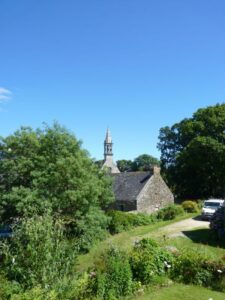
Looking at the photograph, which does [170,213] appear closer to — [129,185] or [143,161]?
[129,185]

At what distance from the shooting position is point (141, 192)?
42.3m

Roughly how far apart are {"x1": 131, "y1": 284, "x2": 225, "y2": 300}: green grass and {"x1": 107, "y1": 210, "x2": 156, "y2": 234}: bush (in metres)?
18.7

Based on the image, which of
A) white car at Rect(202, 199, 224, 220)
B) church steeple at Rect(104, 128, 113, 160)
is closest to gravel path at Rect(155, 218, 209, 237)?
white car at Rect(202, 199, 224, 220)

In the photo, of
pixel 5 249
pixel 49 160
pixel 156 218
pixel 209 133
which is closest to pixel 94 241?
pixel 49 160

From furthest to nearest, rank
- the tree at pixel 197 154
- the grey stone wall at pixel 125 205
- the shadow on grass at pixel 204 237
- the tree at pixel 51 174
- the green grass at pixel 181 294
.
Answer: the tree at pixel 197 154, the grey stone wall at pixel 125 205, the tree at pixel 51 174, the shadow on grass at pixel 204 237, the green grass at pixel 181 294

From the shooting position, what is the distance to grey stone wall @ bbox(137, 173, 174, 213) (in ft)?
139

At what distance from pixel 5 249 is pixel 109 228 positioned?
68.5 feet

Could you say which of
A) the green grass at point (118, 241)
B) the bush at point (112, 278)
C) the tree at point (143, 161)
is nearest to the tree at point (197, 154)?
the green grass at point (118, 241)

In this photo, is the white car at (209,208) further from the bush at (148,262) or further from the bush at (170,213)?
the bush at (148,262)

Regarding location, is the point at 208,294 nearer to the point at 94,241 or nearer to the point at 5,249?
the point at 5,249

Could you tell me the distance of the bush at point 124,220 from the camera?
34.1 meters

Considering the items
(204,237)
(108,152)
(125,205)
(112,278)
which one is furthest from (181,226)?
(108,152)

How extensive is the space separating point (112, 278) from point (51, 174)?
15.1 m

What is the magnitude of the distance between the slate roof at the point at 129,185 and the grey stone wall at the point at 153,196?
0.56 meters
